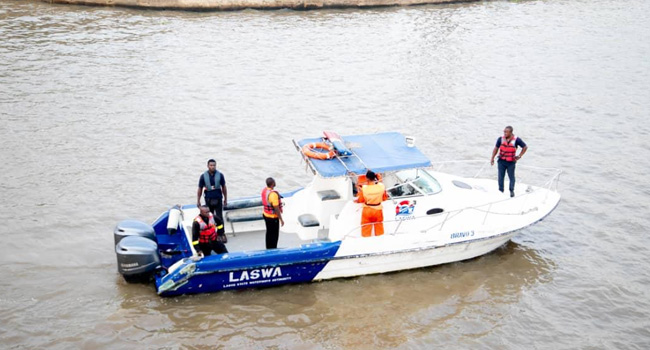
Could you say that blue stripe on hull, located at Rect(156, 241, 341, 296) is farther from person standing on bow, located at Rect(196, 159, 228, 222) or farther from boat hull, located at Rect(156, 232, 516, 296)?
person standing on bow, located at Rect(196, 159, 228, 222)

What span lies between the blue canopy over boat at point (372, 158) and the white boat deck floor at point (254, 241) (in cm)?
137

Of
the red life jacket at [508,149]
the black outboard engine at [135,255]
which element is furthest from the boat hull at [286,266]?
the red life jacket at [508,149]

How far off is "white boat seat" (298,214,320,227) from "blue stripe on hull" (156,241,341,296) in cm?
64

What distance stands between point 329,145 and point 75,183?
19.9 ft

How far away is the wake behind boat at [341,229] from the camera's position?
32.2 ft

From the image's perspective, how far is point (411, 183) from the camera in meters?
10.9

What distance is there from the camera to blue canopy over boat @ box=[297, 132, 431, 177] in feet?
33.9

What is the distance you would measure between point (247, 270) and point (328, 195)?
1895 millimetres

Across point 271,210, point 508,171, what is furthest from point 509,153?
point 271,210

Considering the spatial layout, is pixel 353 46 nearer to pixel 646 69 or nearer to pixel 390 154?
pixel 646 69

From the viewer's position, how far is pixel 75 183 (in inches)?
539

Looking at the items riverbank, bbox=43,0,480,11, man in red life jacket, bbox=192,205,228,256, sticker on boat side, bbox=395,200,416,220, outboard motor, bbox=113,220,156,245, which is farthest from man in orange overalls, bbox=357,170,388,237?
riverbank, bbox=43,0,480,11

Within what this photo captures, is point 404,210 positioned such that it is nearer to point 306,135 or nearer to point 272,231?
point 272,231

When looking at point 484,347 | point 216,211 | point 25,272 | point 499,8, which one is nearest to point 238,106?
point 216,211
